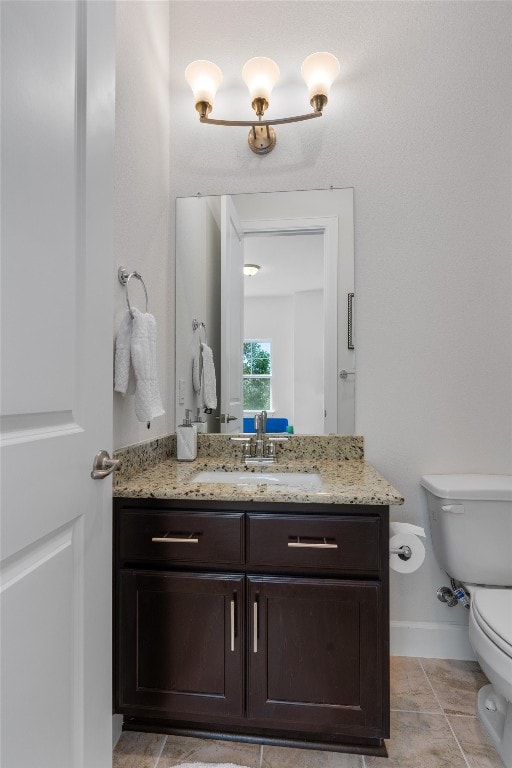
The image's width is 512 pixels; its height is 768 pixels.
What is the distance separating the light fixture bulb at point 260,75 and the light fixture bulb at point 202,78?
140 mm

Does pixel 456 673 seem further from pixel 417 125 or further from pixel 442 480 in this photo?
pixel 417 125

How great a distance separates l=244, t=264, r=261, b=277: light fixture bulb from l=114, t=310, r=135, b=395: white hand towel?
64 cm

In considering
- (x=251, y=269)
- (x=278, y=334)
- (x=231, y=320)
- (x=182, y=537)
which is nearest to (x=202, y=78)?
(x=251, y=269)

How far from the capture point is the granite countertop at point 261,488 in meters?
1.23

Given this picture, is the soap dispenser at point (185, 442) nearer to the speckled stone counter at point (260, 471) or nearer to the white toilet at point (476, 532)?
the speckled stone counter at point (260, 471)

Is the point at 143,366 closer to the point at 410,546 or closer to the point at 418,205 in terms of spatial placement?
the point at 410,546

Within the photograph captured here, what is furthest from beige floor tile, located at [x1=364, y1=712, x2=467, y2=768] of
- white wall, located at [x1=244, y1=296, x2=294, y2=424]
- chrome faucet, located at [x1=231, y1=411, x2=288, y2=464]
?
white wall, located at [x1=244, y1=296, x2=294, y2=424]

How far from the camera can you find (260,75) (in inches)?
68.4

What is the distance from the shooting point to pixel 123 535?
51.8 inches

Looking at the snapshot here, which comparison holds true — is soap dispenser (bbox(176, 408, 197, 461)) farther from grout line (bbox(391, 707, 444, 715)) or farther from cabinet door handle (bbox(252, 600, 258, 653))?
grout line (bbox(391, 707, 444, 715))

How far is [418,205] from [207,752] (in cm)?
210

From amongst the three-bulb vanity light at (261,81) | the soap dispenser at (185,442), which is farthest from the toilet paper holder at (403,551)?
the three-bulb vanity light at (261,81)

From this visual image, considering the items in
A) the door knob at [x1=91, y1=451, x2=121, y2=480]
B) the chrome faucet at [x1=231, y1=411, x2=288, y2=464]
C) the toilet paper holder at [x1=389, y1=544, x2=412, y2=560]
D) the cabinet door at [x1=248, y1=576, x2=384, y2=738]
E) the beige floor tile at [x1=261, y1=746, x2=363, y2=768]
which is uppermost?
the door knob at [x1=91, y1=451, x2=121, y2=480]

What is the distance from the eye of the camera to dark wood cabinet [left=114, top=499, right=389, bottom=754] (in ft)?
4.06
